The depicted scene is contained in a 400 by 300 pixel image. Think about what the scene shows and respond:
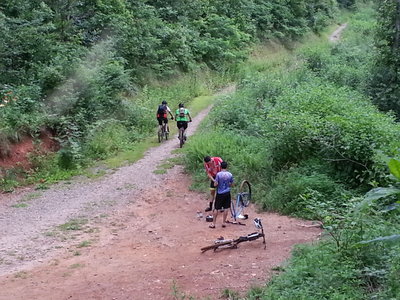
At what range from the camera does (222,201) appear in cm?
1062

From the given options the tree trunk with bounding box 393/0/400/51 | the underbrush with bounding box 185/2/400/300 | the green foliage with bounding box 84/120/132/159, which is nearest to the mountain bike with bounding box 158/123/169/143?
the green foliage with bounding box 84/120/132/159

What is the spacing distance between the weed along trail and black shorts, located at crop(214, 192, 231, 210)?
50cm

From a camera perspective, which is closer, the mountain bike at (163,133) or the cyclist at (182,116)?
the cyclist at (182,116)

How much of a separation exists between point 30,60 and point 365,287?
647 inches

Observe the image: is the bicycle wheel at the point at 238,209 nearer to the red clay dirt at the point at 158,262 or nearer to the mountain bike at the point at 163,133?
the red clay dirt at the point at 158,262

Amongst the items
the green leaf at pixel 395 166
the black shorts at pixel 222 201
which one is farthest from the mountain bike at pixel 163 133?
the green leaf at pixel 395 166

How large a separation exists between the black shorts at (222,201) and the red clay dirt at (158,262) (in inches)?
19.6

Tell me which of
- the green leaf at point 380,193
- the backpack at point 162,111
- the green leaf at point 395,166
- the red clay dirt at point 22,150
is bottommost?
the red clay dirt at point 22,150

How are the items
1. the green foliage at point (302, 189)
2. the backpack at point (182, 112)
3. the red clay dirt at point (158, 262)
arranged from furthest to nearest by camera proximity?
the backpack at point (182, 112), the green foliage at point (302, 189), the red clay dirt at point (158, 262)

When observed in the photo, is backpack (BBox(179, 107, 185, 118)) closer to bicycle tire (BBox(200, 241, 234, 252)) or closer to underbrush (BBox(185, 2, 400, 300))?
underbrush (BBox(185, 2, 400, 300))

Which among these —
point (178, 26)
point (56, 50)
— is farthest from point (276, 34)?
point (56, 50)

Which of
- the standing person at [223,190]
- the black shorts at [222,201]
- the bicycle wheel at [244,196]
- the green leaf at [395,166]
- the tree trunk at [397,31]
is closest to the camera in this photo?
the green leaf at [395,166]

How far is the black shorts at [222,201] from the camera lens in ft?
34.7

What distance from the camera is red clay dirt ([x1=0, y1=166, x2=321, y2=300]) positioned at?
758cm
